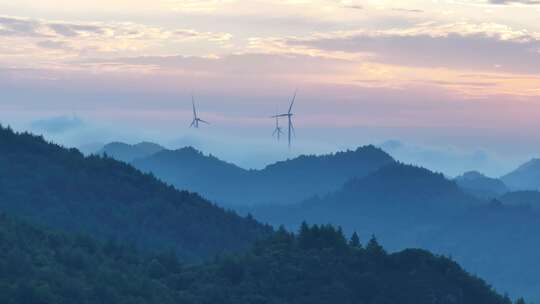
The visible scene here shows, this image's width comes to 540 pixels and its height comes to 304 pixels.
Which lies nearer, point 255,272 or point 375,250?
point 255,272

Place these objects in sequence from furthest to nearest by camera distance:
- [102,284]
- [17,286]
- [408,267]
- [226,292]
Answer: [408,267] → [226,292] → [102,284] → [17,286]

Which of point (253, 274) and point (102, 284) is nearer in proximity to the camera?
point (102, 284)

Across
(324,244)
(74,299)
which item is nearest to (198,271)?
(324,244)

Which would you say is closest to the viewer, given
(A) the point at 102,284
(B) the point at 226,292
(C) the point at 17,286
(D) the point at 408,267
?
(C) the point at 17,286

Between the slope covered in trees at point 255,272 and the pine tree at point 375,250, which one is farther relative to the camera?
the pine tree at point 375,250

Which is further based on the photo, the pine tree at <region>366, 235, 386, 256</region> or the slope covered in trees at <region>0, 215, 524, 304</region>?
the pine tree at <region>366, 235, 386, 256</region>

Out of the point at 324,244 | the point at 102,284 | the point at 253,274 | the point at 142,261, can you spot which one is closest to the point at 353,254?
the point at 324,244

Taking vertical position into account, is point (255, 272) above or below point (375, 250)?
below

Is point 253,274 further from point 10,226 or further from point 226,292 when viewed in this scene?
point 10,226
